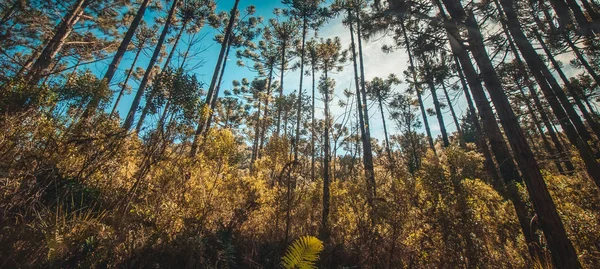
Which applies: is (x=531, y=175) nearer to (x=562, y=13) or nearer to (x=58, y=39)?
(x=562, y=13)

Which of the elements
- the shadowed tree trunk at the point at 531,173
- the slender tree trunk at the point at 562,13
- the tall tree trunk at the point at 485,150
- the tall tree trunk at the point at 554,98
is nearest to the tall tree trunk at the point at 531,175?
the shadowed tree trunk at the point at 531,173

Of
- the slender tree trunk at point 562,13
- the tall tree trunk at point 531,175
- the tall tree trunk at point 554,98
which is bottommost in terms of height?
the tall tree trunk at point 531,175

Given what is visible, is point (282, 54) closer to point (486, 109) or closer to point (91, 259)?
point (486, 109)

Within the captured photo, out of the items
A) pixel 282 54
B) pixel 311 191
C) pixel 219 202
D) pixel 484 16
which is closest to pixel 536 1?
pixel 484 16

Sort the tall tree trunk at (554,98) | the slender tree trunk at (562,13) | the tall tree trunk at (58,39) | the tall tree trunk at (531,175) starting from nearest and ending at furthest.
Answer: the tall tree trunk at (531,175), the tall tree trunk at (554,98), the slender tree trunk at (562,13), the tall tree trunk at (58,39)

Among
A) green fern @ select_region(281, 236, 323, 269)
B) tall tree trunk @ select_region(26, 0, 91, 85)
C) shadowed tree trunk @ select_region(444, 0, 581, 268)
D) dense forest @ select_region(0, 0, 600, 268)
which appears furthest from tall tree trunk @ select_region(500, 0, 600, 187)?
tall tree trunk @ select_region(26, 0, 91, 85)

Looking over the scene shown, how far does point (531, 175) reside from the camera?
262 centimetres

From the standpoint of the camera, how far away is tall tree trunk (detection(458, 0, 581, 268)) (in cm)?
234

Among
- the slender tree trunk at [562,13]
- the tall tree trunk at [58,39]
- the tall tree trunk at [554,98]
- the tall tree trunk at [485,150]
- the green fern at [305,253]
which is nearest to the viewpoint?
the green fern at [305,253]

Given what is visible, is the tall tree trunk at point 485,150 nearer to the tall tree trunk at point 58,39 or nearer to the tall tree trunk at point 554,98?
the tall tree trunk at point 554,98

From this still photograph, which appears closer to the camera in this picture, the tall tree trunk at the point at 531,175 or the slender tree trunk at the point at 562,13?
the tall tree trunk at the point at 531,175

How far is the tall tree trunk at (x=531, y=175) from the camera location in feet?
7.68

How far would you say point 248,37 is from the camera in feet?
54.7

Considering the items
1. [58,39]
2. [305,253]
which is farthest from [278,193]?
[58,39]
